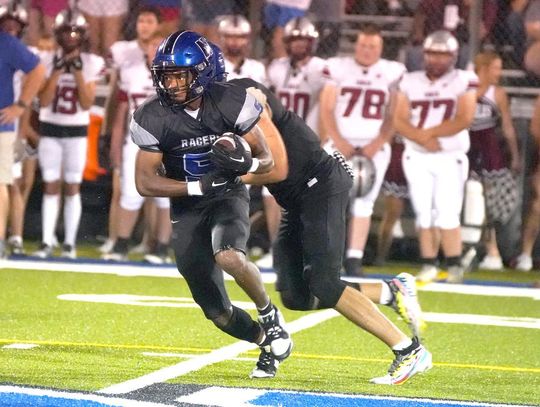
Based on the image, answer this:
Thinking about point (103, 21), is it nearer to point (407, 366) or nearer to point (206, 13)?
point (206, 13)

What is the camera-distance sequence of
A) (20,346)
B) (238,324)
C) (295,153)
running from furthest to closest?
(20,346) → (295,153) → (238,324)

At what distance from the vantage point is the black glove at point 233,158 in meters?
5.40

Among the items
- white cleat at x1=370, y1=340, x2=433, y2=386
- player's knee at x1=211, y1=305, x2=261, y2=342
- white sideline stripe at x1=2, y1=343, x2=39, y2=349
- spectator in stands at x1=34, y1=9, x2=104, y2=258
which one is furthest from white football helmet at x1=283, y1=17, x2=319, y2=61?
white cleat at x1=370, y1=340, x2=433, y2=386

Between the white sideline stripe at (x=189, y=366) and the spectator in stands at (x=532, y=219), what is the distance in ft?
11.0

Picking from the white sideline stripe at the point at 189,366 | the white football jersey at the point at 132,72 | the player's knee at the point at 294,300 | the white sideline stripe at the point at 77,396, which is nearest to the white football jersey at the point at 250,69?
the white football jersey at the point at 132,72

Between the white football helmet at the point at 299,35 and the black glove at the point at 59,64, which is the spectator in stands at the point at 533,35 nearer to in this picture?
the white football helmet at the point at 299,35

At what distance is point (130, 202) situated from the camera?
10.4 metres

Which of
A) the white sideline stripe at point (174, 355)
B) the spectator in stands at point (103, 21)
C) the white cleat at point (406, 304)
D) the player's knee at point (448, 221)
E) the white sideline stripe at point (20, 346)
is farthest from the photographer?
the spectator in stands at point (103, 21)

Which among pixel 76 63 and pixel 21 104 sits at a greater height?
pixel 76 63

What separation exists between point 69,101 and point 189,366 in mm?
4709

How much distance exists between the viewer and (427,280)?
9859mm

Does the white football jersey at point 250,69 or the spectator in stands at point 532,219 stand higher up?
the white football jersey at point 250,69

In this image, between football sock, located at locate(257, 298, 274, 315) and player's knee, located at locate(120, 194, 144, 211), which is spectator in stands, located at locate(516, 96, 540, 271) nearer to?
player's knee, located at locate(120, 194, 144, 211)

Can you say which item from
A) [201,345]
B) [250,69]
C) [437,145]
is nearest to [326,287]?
[201,345]
